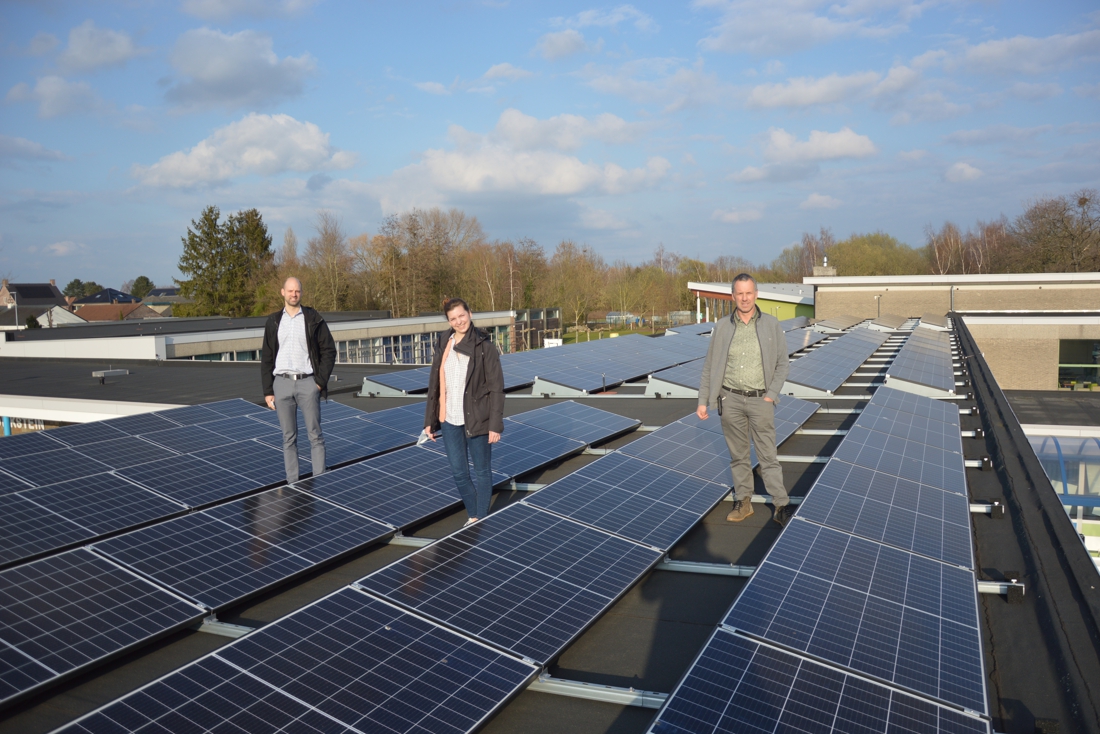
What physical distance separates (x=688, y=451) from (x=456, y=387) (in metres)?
3.02

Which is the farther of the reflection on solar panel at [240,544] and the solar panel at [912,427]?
the solar panel at [912,427]

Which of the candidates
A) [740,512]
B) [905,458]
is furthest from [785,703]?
[905,458]

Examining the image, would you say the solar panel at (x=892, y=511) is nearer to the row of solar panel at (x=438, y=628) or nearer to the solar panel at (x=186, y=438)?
the row of solar panel at (x=438, y=628)

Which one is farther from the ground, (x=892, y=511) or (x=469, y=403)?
(x=469, y=403)

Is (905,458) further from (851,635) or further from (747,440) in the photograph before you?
(851,635)

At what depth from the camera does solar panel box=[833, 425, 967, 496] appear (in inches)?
267

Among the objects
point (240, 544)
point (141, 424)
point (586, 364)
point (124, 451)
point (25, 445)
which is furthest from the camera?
point (586, 364)

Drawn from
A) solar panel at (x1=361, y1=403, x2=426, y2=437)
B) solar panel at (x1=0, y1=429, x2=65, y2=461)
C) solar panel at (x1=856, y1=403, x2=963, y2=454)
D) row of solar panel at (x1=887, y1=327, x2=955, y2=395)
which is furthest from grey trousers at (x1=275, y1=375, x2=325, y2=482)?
row of solar panel at (x1=887, y1=327, x2=955, y2=395)

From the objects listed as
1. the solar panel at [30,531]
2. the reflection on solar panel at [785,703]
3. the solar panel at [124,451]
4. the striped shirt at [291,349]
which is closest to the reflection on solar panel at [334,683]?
the reflection on solar panel at [785,703]

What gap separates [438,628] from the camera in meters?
3.66

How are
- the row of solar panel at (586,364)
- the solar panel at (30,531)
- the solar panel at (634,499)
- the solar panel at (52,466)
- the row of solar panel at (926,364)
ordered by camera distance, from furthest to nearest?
1. the row of solar panel at (586,364)
2. the row of solar panel at (926,364)
3. the solar panel at (52,466)
4. the solar panel at (634,499)
5. the solar panel at (30,531)

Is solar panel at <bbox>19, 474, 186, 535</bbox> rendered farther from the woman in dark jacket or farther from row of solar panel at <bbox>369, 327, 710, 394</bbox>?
row of solar panel at <bbox>369, 327, 710, 394</bbox>

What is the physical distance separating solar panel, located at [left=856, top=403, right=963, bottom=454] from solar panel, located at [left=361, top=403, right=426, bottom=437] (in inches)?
220

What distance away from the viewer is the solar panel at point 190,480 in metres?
6.33
